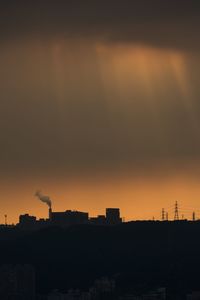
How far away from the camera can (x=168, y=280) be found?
19025cm

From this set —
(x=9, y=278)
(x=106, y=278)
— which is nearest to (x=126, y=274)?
(x=106, y=278)

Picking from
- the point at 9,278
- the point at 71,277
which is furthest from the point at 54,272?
the point at 9,278

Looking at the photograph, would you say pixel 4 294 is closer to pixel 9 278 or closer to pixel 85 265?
pixel 9 278

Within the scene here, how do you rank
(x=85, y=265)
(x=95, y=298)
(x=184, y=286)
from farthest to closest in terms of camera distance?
(x=85, y=265), (x=184, y=286), (x=95, y=298)

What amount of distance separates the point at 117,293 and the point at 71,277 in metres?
16.8

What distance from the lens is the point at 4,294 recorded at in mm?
180125

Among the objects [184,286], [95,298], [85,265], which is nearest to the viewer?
[95,298]

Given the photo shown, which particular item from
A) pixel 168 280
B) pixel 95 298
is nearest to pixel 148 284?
pixel 168 280

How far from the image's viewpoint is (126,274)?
7648 inches

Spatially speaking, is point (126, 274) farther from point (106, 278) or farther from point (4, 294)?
point (4, 294)

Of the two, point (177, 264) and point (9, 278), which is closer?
point (9, 278)

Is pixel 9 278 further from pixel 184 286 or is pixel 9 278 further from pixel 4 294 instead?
pixel 184 286

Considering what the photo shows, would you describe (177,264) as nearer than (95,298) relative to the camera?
No

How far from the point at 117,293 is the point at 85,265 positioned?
2108 cm
